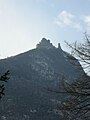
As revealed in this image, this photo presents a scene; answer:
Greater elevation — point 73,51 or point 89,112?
point 73,51

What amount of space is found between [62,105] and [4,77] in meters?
2.33


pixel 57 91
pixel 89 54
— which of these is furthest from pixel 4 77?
pixel 89 54

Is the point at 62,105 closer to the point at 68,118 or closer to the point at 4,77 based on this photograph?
the point at 68,118

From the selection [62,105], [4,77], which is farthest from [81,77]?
[4,77]

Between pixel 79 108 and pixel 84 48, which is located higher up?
pixel 84 48

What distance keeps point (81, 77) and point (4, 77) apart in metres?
3.00

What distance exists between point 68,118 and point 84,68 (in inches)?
82.9

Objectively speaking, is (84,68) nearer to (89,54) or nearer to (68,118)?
(89,54)

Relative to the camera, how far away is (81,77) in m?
14.4

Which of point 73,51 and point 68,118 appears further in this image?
point 73,51

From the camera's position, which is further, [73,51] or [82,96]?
[73,51]

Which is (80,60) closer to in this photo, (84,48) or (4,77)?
(84,48)

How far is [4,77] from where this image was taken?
13.1m

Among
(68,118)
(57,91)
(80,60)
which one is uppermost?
(80,60)
